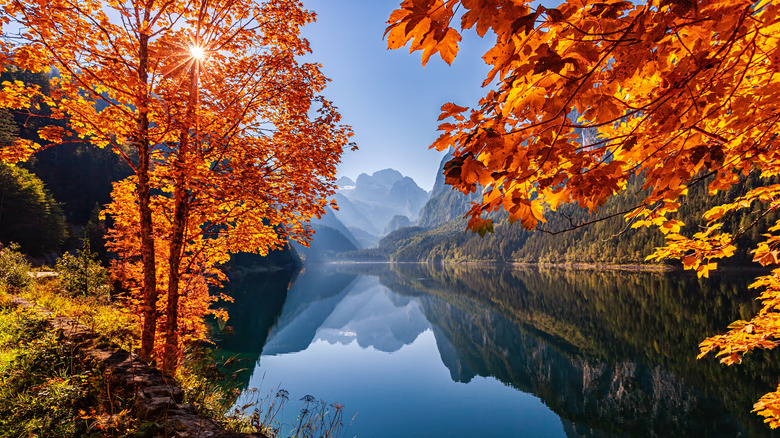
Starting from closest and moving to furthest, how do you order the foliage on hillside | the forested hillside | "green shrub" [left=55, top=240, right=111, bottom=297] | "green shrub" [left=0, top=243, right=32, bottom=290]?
1. "green shrub" [left=0, top=243, right=32, bottom=290]
2. "green shrub" [left=55, top=240, right=111, bottom=297]
3. the foliage on hillside
4. the forested hillside

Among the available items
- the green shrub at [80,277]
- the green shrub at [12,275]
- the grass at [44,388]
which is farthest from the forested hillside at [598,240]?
the green shrub at [12,275]

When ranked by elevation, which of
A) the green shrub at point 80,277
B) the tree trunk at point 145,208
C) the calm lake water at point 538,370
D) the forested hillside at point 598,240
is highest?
the forested hillside at point 598,240

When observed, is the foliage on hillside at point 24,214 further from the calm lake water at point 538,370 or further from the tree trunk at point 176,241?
the tree trunk at point 176,241

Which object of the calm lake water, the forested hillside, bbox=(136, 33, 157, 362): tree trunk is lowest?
the calm lake water

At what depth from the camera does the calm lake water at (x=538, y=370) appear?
45.8ft

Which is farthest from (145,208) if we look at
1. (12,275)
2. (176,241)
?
(12,275)

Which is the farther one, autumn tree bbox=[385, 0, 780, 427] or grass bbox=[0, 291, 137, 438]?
grass bbox=[0, 291, 137, 438]

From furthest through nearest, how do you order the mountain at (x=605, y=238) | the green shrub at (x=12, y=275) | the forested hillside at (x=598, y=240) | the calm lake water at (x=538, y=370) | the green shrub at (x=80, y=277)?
1. the forested hillside at (x=598, y=240)
2. the mountain at (x=605, y=238)
3. the calm lake water at (x=538, y=370)
4. the green shrub at (x=80, y=277)
5. the green shrub at (x=12, y=275)

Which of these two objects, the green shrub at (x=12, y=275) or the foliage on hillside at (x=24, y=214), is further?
the foliage on hillside at (x=24, y=214)

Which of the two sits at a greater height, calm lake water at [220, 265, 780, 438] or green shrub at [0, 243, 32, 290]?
green shrub at [0, 243, 32, 290]

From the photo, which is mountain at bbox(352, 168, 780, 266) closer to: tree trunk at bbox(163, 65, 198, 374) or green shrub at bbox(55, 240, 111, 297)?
tree trunk at bbox(163, 65, 198, 374)

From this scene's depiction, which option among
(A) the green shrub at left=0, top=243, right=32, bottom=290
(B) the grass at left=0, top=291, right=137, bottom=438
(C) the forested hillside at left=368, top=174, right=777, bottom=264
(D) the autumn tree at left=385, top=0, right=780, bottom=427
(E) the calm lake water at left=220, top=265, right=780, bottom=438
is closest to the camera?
(D) the autumn tree at left=385, top=0, right=780, bottom=427

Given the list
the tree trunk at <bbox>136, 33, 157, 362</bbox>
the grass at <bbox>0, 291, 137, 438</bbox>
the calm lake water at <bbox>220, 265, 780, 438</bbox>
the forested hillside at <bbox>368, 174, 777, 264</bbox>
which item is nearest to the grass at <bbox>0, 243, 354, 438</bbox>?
the grass at <bbox>0, 291, 137, 438</bbox>

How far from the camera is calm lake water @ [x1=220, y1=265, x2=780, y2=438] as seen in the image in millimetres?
13969
